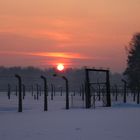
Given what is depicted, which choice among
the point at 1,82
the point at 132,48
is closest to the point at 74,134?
the point at 132,48

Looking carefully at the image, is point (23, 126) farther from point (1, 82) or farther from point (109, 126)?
point (1, 82)

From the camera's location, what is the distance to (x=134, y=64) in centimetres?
6359

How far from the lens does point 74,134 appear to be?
1614cm

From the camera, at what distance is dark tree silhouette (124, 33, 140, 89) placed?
2415 inches

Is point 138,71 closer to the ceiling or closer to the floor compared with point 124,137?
closer to the ceiling

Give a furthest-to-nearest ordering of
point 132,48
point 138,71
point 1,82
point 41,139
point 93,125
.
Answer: point 1,82, point 132,48, point 138,71, point 93,125, point 41,139

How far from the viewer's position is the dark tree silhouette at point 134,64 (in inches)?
2415

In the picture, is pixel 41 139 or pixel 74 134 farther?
pixel 74 134

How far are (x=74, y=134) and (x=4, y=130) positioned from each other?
10.6 feet

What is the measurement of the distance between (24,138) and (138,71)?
4729 cm

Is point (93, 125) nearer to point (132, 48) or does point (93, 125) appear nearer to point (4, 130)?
point (4, 130)

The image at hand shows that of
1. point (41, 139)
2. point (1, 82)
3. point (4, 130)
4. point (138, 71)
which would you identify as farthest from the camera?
point (1, 82)

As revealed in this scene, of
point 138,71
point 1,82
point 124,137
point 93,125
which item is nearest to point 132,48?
point 138,71

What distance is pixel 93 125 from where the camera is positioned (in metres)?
19.4
